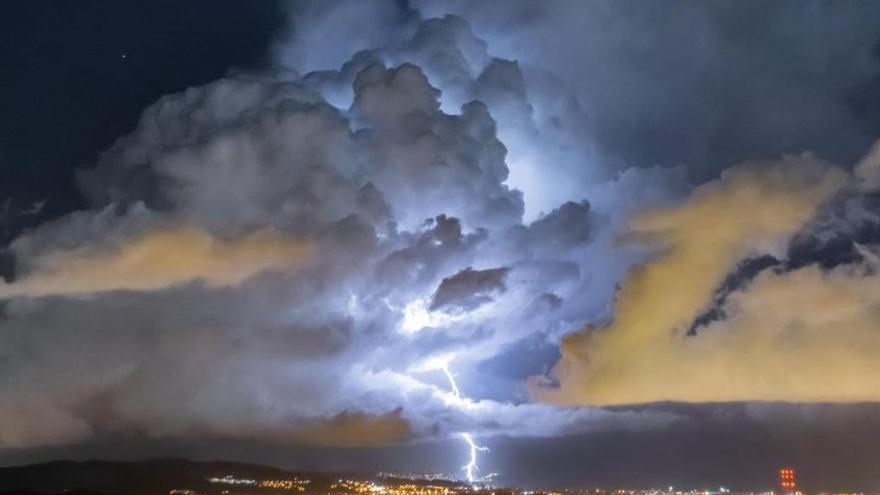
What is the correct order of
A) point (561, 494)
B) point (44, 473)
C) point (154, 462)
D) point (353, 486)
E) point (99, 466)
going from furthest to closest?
point (561, 494), point (353, 486), point (154, 462), point (99, 466), point (44, 473)

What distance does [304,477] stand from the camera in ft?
611

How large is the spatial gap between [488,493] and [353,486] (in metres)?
26.7

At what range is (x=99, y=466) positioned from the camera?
14925 centimetres

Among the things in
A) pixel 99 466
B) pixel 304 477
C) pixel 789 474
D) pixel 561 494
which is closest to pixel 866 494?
pixel 789 474

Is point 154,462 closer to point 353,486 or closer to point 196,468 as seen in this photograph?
point 196,468

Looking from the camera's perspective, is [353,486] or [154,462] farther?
[353,486]

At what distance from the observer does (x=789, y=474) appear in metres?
158

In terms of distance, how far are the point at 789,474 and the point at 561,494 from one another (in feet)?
169

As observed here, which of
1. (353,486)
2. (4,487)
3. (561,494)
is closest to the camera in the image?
(4,487)

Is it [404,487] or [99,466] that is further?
[404,487]

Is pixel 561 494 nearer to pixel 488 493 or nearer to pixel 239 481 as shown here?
pixel 488 493

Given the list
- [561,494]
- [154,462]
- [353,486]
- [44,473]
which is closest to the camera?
[44,473]

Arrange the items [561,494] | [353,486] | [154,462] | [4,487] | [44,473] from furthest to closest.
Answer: [561,494]
[353,486]
[154,462]
[44,473]
[4,487]

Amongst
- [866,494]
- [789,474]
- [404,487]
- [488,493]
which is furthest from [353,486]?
[866,494]
